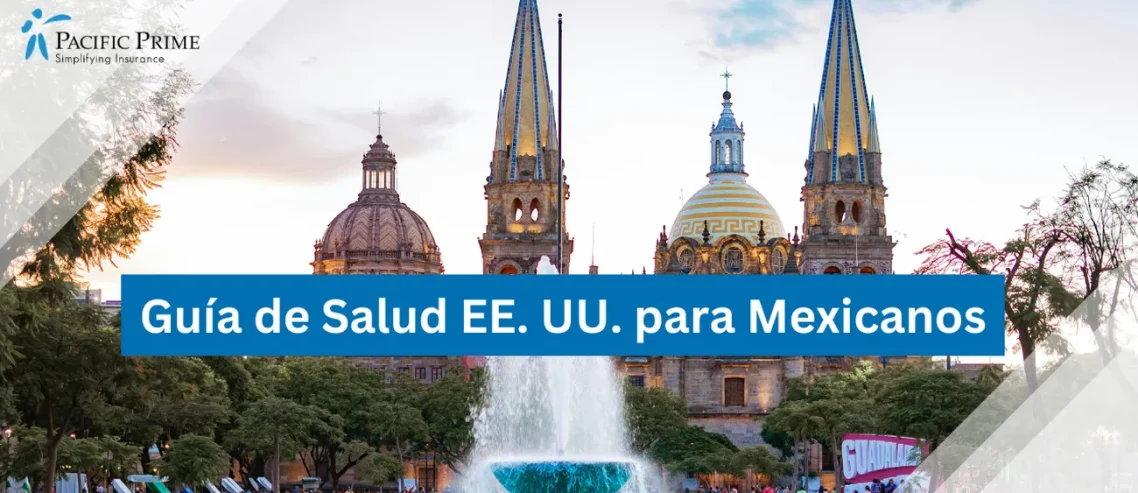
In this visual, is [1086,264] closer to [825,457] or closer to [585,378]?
[585,378]

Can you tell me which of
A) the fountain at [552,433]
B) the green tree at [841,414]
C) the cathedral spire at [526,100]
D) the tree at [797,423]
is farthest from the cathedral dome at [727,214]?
the tree at [797,423]

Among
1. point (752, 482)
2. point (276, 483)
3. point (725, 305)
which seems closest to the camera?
point (725, 305)

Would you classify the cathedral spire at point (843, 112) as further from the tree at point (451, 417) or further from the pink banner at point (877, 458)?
the pink banner at point (877, 458)

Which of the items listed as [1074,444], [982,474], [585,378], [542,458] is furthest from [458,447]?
[542,458]

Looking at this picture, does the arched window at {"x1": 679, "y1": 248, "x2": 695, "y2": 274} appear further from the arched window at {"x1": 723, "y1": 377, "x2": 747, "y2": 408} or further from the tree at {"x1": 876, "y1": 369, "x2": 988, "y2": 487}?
the tree at {"x1": 876, "y1": 369, "x2": 988, "y2": 487}

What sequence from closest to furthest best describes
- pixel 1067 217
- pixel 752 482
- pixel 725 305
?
1. pixel 725 305
2. pixel 1067 217
3. pixel 752 482

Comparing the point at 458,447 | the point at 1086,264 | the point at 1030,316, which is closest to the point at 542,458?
the point at 1030,316

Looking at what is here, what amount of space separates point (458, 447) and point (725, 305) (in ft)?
196

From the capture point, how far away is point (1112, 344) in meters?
32.8

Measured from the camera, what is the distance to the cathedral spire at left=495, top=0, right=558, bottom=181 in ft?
350

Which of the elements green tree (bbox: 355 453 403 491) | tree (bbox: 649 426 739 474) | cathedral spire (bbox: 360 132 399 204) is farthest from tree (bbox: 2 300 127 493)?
cathedral spire (bbox: 360 132 399 204)

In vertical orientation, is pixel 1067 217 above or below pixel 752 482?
above

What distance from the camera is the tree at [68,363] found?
33.5 metres

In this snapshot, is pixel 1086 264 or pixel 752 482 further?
pixel 752 482
